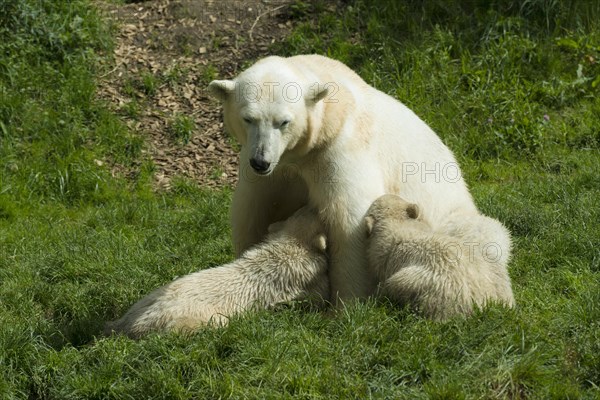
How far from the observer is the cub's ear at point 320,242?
7605 mm

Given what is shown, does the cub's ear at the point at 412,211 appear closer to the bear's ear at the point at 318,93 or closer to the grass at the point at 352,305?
the grass at the point at 352,305

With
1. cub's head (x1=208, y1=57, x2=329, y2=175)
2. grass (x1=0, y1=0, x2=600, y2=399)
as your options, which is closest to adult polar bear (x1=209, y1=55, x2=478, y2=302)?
cub's head (x1=208, y1=57, x2=329, y2=175)

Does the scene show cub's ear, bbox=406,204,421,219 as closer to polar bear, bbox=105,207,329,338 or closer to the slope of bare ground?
polar bear, bbox=105,207,329,338

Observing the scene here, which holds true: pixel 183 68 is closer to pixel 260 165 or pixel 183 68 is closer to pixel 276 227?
pixel 276 227

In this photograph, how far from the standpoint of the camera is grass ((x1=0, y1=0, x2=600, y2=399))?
633cm

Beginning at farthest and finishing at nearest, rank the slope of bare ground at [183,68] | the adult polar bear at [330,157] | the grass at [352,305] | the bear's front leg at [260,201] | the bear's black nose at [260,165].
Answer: the slope of bare ground at [183,68], the bear's front leg at [260,201], the adult polar bear at [330,157], the bear's black nose at [260,165], the grass at [352,305]

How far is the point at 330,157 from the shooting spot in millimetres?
7652

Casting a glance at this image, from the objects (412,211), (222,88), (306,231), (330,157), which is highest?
(222,88)

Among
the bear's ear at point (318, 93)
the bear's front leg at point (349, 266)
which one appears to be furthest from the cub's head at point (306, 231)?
the bear's ear at point (318, 93)

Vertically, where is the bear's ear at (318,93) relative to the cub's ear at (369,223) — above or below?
above

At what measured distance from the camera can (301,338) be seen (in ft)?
22.2

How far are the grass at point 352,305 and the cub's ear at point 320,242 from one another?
63cm

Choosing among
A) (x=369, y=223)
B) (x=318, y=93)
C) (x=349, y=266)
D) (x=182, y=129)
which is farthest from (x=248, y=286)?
(x=182, y=129)

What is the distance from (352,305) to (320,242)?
1.95 feet
